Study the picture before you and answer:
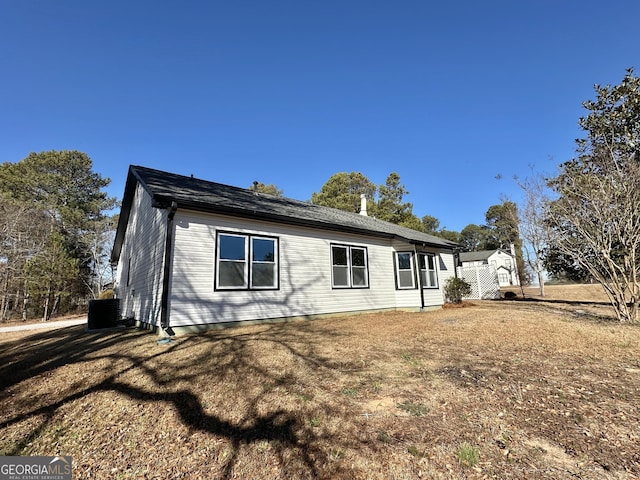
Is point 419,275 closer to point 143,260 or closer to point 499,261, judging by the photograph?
point 143,260

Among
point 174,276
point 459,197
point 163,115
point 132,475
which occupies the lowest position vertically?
point 132,475

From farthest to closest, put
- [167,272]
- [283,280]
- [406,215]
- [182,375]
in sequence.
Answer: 1. [406,215]
2. [283,280]
3. [167,272]
4. [182,375]

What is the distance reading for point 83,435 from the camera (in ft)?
9.68

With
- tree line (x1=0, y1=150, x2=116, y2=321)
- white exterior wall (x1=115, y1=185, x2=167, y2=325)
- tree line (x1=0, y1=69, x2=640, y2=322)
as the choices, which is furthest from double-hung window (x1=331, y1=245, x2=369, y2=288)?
tree line (x1=0, y1=150, x2=116, y2=321)

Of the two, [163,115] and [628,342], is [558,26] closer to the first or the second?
[628,342]

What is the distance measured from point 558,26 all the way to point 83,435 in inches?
649

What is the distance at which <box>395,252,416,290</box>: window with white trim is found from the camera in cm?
1255

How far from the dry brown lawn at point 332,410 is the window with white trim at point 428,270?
280 inches

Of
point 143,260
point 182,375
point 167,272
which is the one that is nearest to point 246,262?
point 167,272

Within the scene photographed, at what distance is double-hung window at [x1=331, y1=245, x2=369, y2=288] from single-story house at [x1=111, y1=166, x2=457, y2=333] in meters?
0.04

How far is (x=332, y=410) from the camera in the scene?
3197 millimetres

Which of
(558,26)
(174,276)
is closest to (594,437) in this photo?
(174,276)

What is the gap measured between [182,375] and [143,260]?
6.66 m

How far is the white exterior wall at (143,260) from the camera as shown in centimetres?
790
